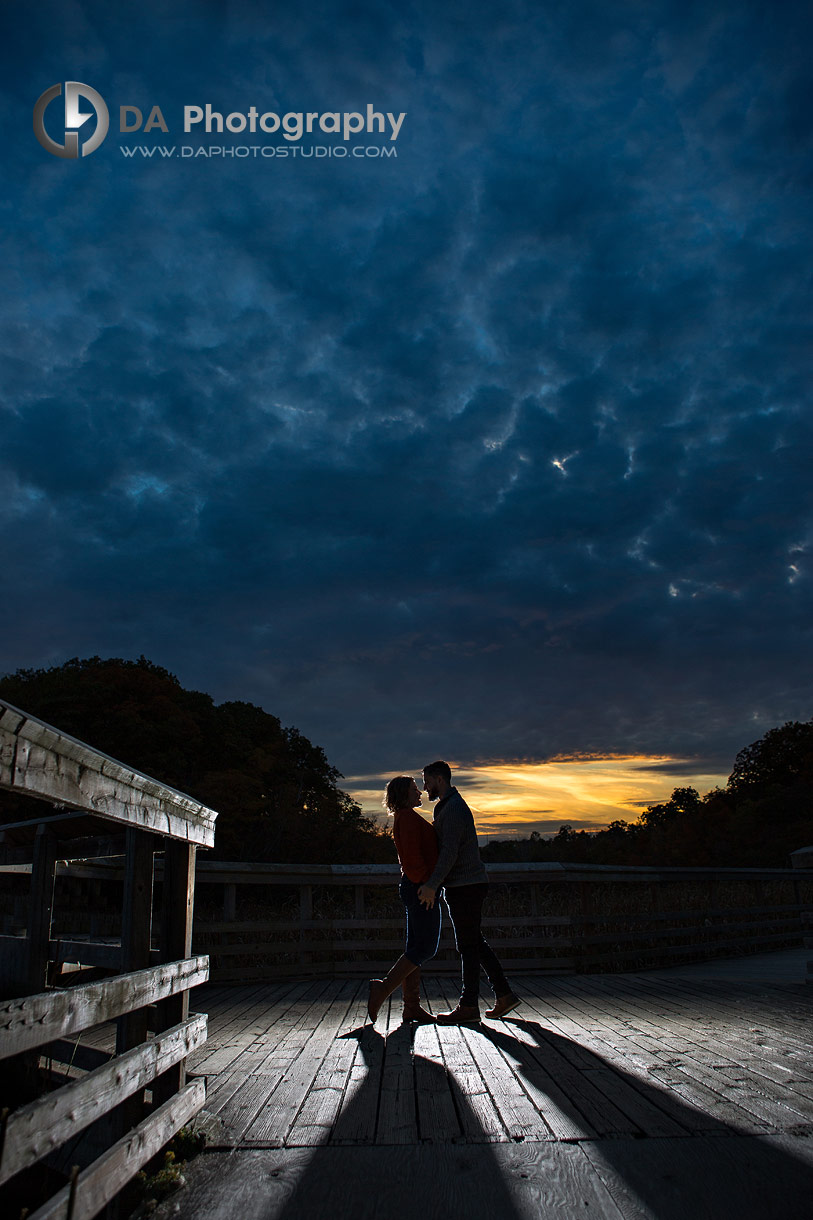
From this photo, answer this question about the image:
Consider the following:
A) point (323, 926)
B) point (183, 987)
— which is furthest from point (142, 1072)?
point (323, 926)

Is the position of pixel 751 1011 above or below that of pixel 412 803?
below

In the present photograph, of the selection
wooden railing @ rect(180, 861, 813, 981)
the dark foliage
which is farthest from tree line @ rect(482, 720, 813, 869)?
wooden railing @ rect(180, 861, 813, 981)

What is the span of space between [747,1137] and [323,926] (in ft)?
17.4

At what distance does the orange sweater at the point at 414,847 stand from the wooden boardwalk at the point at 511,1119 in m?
0.93

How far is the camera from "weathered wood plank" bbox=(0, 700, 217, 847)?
1652 millimetres

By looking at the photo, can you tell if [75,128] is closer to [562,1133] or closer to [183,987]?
[183,987]

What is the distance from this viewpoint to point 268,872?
7.18 m

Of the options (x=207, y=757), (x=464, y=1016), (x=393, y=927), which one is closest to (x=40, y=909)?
(x=464, y=1016)

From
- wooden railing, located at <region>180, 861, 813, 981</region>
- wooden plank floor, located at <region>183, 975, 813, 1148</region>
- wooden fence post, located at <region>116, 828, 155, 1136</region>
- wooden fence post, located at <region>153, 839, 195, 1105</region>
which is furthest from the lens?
wooden railing, located at <region>180, 861, 813, 981</region>

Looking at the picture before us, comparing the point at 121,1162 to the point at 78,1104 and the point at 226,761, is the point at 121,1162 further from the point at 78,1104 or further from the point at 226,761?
the point at 226,761

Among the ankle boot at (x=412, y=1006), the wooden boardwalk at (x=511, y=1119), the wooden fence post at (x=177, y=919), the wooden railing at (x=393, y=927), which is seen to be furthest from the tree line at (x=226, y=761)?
the wooden fence post at (x=177, y=919)

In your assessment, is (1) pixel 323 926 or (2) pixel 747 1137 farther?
(1) pixel 323 926

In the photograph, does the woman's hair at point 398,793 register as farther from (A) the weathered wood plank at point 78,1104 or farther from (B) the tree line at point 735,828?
(B) the tree line at point 735,828
